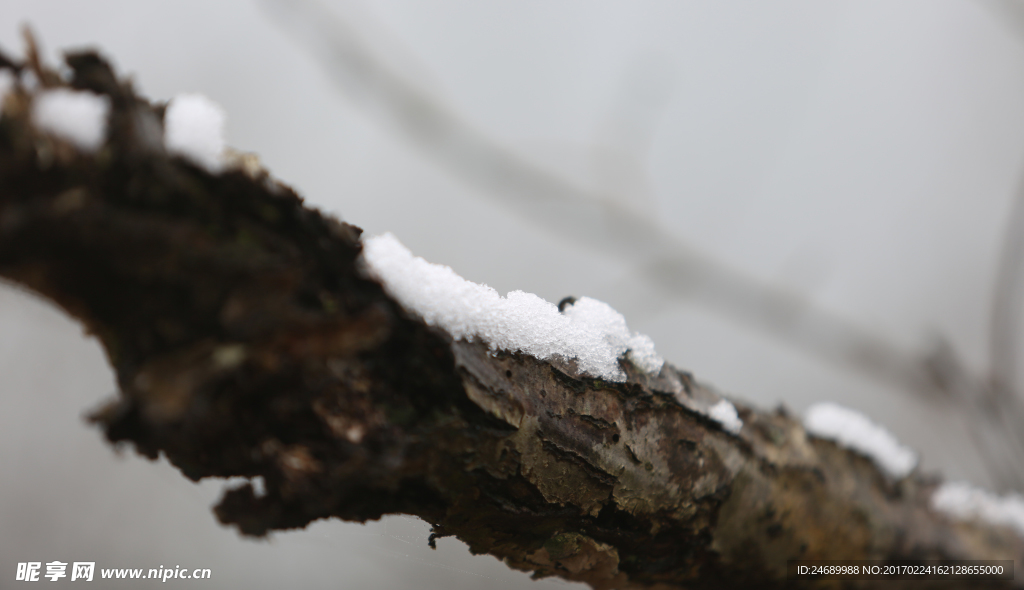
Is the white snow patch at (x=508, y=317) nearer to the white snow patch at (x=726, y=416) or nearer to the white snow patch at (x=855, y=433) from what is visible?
the white snow patch at (x=726, y=416)

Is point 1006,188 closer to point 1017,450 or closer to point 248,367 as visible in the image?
point 1017,450

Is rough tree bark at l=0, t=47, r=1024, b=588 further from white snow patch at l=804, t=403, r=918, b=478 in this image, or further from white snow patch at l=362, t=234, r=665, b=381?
white snow patch at l=804, t=403, r=918, b=478

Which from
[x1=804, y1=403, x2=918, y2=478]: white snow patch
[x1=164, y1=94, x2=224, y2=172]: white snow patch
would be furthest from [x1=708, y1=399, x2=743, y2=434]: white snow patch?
[x1=164, y1=94, x2=224, y2=172]: white snow patch

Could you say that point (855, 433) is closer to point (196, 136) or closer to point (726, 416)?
point (726, 416)

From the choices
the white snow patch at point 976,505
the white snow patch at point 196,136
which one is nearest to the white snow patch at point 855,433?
the white snow patch at point 976,505

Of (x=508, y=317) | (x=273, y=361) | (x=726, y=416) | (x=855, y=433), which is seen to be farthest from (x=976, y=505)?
(x=273, y=361)

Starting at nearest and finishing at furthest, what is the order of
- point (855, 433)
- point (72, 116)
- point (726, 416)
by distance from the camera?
point (72, 116), point (726, 416), point (855, 433)
